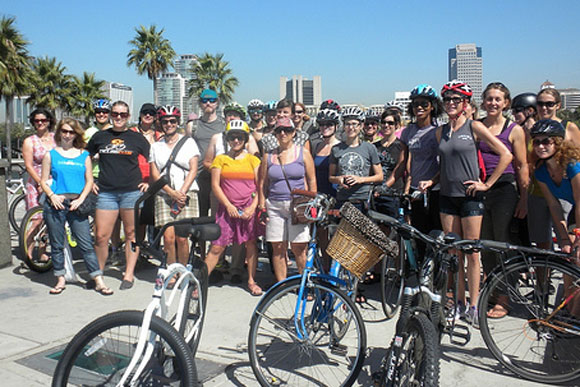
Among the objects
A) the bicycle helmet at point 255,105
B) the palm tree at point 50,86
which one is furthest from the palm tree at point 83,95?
the bicycle helmet at point 255,105

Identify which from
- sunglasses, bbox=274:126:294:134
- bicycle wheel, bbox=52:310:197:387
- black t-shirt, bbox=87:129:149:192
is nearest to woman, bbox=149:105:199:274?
black t-shirt, bbox=87:129:149:192

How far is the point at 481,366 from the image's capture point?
383 cm

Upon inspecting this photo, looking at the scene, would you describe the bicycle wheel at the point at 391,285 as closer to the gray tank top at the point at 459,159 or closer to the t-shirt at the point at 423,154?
the gray tank top at the point at 459,159

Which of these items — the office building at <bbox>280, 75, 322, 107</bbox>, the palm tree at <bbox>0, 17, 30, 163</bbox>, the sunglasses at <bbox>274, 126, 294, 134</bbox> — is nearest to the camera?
the sunglasses at <bbox>274, 126, 294, 134</bbox>

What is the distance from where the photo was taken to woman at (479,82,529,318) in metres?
4.79

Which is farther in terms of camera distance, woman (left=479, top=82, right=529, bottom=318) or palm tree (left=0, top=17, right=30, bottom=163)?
palm tree (left=0, top=17, right=30, bottom=163)

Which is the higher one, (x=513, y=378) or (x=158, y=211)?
(x=158, y=211)

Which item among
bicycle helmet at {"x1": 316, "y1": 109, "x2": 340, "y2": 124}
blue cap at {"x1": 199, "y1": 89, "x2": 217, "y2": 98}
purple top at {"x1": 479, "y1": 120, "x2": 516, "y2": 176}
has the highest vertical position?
blue cap at {"x1": 199, "y1": 89, "x2": 217, "y2": 98}

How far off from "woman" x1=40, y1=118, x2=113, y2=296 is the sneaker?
12.8 ft

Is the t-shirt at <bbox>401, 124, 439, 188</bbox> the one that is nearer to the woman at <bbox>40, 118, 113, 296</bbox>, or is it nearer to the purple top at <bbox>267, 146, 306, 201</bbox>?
the purple top at <bbox>267, 146, 306, 201</bbox>

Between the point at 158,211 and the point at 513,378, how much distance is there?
4.06m

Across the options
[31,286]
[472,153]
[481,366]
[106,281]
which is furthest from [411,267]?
[31,286]

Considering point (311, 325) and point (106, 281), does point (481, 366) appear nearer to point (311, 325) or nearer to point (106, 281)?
point (311, 325)

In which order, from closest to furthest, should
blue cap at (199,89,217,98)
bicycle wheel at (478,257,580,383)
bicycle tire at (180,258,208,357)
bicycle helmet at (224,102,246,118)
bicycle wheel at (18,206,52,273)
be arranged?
bicycle tire at (180,258,208,357) < bicycle wheel at (478,257,580,383) < bicycle wheel at (18,206,52,273) < blue cap at (199,89,217,98) < bicycle helmet at (224,102,246,118)
